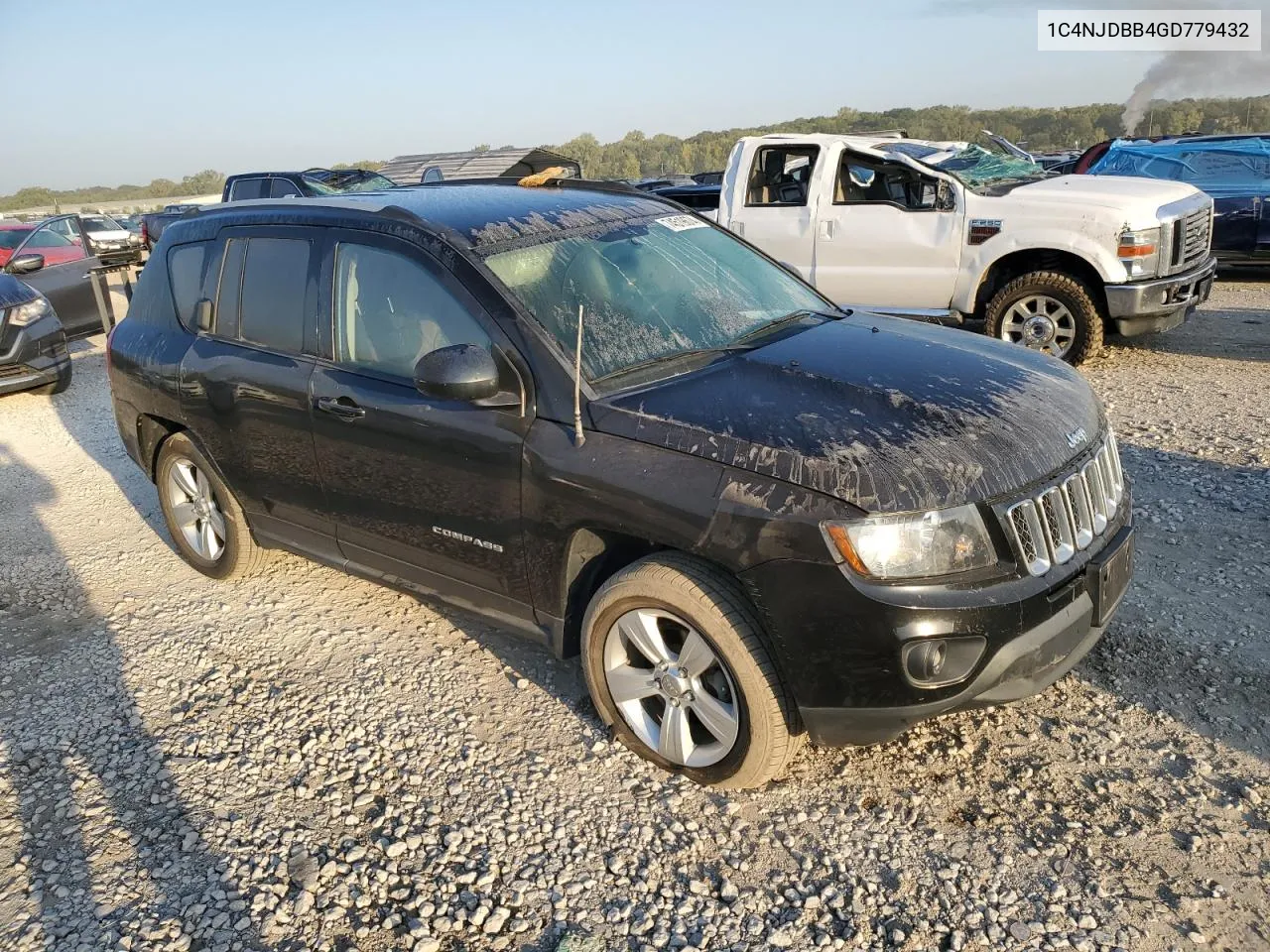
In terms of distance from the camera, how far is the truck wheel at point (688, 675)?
2738 millimetres

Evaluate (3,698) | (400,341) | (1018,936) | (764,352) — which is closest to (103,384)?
(3,698)

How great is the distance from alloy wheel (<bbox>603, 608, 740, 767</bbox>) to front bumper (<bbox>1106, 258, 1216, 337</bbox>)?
5.73 m

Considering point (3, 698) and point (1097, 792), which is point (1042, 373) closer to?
point (1097, 792)

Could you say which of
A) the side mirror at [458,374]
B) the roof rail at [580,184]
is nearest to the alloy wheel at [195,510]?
the roof rail at [580,184]

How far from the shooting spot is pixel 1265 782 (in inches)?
112

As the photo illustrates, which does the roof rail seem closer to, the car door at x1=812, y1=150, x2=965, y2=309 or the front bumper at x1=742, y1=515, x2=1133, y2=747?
the front bumper at x1=742, y1=515, x2=1133, y2=747

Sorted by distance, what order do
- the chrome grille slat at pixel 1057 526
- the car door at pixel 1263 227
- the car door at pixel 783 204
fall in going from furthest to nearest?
the car door at pixel 1263 227, the car door at pixel 783 204, the chrome grille slat at pixel 1057 526

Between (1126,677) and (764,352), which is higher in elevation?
(764,352)

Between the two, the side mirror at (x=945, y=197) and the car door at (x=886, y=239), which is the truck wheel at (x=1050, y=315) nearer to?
the car door at (x=886, y=239)

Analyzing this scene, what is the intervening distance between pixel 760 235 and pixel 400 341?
556 centimetres

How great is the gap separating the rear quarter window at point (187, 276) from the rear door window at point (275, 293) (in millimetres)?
402

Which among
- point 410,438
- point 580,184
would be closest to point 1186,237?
point 580,184

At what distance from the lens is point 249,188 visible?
49.0ft

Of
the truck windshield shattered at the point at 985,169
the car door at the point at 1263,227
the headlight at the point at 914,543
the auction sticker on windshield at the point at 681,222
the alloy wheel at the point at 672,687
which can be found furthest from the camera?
the car door at the point at 1263,227
